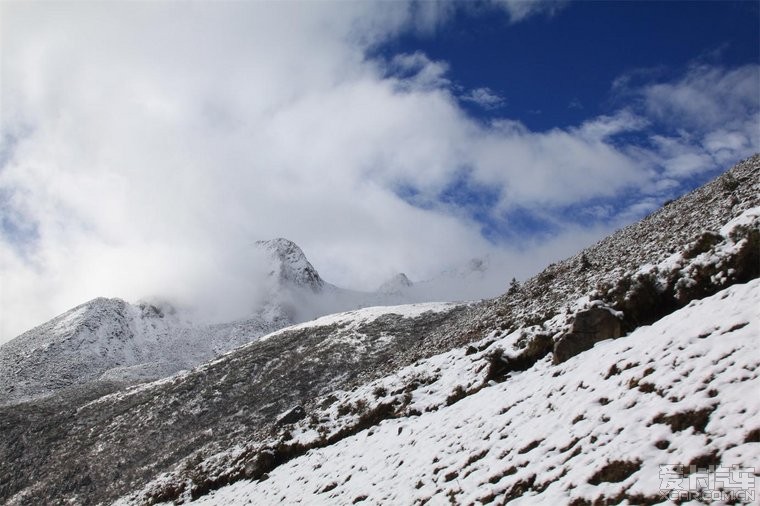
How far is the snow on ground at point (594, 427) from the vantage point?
7.33 metres

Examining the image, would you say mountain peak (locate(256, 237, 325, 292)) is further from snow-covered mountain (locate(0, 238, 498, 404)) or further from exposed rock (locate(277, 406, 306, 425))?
exposed rock (locate(277, 406, 306, 425))

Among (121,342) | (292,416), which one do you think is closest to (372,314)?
(292,416)

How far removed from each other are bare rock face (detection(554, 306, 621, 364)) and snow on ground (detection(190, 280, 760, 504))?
43 centimetres

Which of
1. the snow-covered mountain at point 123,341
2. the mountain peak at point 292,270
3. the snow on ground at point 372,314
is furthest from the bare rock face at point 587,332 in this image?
the mountain peak at point 292,270

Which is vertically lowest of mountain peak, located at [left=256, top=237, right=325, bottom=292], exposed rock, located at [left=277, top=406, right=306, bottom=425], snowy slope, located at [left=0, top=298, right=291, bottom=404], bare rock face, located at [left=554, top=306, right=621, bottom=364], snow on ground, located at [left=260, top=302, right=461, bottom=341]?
exposed rock, located at [left=277, top=406, right=306, bottom=425]

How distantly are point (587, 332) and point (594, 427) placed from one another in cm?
525

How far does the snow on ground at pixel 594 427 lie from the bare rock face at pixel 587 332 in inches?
16.8

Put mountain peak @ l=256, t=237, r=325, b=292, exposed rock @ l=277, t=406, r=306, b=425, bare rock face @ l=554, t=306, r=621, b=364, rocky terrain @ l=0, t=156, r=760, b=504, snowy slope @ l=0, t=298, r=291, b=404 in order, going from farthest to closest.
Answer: mountain peak @ l=256, t=237, r=325, b=292 < snowy slope @ l=0, t=298, r=291, b=404 < exposed rock @ l=277, t=406, r=306, b=425 < bare rock face @ l=554, t=306, r=621, b=364 < rocky terrain @ l=0, t=156, r=760, b=504

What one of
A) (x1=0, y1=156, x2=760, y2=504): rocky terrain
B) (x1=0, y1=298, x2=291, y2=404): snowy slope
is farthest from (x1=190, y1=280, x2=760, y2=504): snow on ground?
(x1=0, y1=298, x2=291, y2=404): snowy slope

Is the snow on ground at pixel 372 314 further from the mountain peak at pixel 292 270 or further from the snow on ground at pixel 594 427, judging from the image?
the mountain peak at pixel 292 270

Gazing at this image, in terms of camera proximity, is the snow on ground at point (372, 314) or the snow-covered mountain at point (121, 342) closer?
the snow on ground at point (372, 314)

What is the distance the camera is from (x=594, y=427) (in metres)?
9.27

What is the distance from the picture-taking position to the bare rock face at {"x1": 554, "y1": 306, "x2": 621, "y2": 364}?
1384 cm

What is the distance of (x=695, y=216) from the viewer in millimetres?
24844
